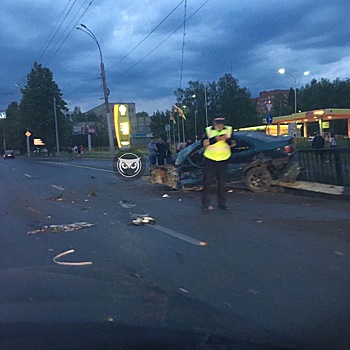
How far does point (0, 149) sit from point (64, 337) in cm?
13155

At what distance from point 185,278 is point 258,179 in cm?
777

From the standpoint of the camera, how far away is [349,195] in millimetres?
10758

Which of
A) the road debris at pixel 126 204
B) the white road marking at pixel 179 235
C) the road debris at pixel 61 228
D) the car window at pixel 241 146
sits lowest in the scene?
the white road marking at pixel 179 235

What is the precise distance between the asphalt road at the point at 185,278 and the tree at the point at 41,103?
7087cm

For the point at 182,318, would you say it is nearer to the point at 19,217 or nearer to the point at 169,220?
the point at 169,220

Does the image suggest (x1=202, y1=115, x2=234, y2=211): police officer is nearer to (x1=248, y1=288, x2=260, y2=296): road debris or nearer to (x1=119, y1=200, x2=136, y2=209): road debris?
(x1=119, y1=200, x2=136, y2=209): road debris

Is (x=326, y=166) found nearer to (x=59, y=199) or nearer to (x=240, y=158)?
(x=240, y=158)

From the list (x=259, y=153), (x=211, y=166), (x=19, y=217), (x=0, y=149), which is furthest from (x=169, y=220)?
(x=0, y=149)

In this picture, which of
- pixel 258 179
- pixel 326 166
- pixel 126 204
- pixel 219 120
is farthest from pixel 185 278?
pixel 326 166

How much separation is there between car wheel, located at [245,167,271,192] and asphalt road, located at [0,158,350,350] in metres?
2.22

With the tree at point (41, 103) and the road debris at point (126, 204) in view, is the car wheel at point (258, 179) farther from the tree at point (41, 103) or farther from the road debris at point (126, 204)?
the tree at point (41, 103)

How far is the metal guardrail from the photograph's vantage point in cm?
1181

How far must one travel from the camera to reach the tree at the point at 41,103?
7762cm

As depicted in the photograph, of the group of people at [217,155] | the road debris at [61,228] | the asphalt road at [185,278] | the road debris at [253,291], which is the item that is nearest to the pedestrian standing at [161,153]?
the asphalt road at [185,278]
